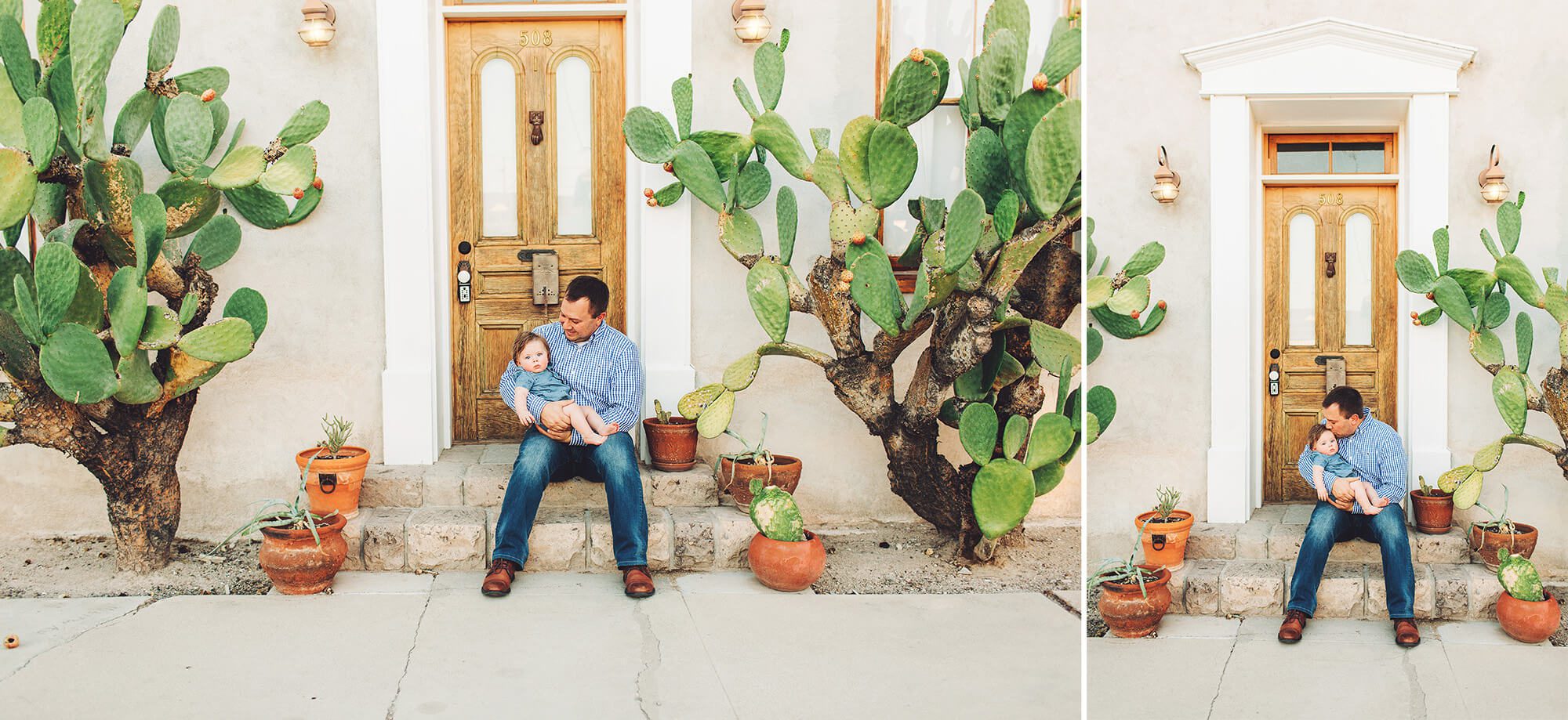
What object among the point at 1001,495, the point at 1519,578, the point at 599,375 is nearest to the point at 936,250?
the point at 1001,495

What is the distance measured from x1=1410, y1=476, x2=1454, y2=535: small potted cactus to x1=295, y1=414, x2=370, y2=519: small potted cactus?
3437 mm

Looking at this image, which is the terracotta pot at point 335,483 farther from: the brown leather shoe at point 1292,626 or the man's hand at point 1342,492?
the man's hand at point 1342,492

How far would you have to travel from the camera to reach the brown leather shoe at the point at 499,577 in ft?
12.7

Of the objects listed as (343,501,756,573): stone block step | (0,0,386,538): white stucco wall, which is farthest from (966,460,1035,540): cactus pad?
(0,0,386,538): white stucco wall

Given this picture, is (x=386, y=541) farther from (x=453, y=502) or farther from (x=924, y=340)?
(x=924, y=340)

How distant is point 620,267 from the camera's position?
16.0ft

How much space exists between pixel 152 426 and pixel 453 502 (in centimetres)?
101

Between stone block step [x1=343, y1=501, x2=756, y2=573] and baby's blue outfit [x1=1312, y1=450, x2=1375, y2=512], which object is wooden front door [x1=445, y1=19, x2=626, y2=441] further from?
baby's blue outfit [x1=1312, y1=450, x2=1375, y2=512]

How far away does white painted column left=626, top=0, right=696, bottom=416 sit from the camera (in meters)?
4.59

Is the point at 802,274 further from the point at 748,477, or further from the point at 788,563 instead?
the point at 788,563

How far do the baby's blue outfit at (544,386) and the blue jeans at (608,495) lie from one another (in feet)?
0.53

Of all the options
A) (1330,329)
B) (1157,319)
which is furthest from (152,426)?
(1330,329)

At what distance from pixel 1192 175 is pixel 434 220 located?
2.85 meters

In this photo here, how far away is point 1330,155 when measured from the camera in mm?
3150
